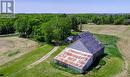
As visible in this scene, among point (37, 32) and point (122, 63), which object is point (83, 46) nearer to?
point (122, 63)

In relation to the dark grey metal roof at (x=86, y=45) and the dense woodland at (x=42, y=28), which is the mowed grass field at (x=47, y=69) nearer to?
the dark grey metal roof at (x=86, y=45)

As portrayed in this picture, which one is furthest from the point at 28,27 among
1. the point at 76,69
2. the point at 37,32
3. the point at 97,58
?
the point at 76,69

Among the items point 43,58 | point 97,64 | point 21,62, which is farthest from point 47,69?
point 97,64

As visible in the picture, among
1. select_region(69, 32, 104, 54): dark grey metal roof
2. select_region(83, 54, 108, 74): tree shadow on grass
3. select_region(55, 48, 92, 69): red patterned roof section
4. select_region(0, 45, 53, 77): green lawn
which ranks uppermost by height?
select_region(69, 32, 104, 54): dark grey metal roof

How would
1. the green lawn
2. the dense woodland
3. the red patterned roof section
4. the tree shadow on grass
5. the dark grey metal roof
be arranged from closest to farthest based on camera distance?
1. the red patterned roof section
2. the green lawn
3. the tree shadow on grass
4. the dark grey metal roof
5. the dense woodland

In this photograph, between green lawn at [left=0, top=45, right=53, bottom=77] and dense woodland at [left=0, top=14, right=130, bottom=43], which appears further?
dense woodland at [left=0, top=14, right=130, bottom=43]

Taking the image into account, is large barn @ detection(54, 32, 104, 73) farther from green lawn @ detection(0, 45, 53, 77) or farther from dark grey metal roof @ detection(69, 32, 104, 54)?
green lawn @ detection(0, 45, 53, 77)

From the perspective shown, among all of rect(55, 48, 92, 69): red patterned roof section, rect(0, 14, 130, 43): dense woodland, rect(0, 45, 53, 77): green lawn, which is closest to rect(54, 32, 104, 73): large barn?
rect(55, 48, 92, 69): red patterned roof section

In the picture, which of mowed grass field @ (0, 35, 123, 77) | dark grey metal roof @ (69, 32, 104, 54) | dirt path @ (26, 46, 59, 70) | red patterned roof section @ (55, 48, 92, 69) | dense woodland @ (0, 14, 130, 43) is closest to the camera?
mowed grass field @ (0, 35, 123, 77)
